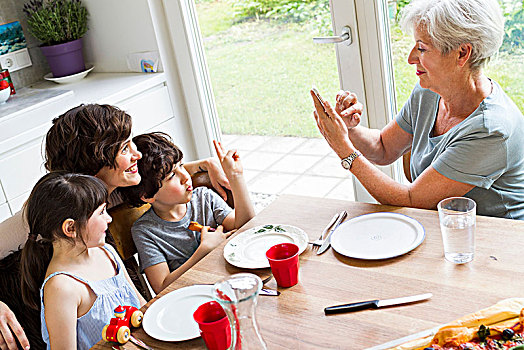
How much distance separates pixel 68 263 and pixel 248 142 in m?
1.66

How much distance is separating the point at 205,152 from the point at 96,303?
1.72m

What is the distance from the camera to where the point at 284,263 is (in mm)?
1299

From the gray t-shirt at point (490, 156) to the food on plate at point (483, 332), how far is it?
1.81 feet

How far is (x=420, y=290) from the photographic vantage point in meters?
1.23

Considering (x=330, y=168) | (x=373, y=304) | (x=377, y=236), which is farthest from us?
(x=330, y=168)

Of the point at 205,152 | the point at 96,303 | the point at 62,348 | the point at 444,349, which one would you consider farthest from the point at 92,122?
the point at 205,152

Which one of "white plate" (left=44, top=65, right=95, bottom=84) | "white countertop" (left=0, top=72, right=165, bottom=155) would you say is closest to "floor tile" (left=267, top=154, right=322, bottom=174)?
"white countertop" (left=0, top=72, right=165, bottom=155)

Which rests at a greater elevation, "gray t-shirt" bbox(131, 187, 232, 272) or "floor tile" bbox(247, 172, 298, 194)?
"gray t-shirt" bbox(131, 187, 232, 272)

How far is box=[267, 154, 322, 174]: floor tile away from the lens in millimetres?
2953

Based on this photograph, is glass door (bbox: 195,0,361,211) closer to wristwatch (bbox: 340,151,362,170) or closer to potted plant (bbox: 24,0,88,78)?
potted plant (bbox: 24,0,88,78)

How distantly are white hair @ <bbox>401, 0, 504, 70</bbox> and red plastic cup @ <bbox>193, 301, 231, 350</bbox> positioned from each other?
1015 millimetres

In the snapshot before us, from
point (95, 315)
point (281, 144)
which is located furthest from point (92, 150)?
point (281, 144)

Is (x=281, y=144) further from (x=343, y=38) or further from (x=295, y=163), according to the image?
(x=343, y=38)

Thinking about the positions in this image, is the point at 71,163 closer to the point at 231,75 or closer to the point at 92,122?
the point at 92,122
